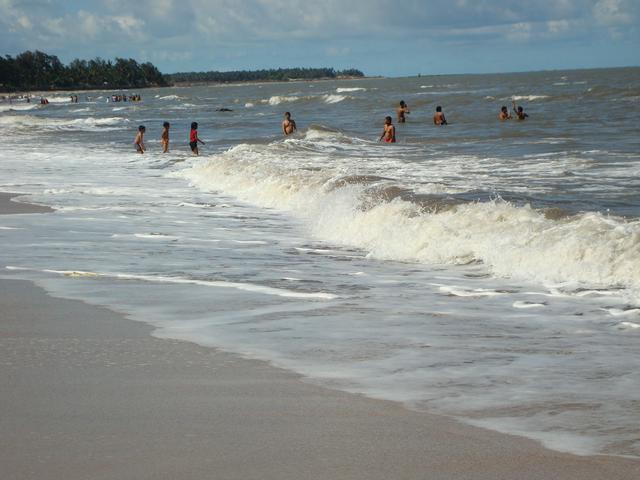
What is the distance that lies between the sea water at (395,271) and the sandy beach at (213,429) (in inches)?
10.2

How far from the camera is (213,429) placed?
415 cm

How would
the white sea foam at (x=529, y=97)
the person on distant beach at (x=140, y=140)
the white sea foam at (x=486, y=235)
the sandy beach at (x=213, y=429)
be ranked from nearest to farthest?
the sandy beach at (x=213, y=429), the white sea foam at (x=486, y=235), the person on distant beach at (x=140, y=140), the white sea foam at (x=529, y=97)

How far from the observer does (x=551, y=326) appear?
658 cm

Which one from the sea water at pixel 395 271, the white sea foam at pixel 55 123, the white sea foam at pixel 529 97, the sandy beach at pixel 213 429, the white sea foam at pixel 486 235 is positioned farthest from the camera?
the white sea foam at pixel 529 97

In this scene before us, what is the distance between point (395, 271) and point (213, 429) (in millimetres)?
5382

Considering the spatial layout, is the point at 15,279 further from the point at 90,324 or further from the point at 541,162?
the point at 541,162

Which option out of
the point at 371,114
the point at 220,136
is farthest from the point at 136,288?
the point at 371,114

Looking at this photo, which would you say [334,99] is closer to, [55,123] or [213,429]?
[55,123]

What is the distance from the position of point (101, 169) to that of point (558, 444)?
68.0ft

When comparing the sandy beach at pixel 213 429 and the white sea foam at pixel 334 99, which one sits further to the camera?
the white sea foam at pixel 334 99

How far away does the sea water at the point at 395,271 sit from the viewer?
509 centimetres

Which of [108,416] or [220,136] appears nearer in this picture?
[108,416]

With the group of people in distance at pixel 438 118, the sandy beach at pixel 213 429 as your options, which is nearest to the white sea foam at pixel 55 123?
the group of people in distance at pixel 438 118

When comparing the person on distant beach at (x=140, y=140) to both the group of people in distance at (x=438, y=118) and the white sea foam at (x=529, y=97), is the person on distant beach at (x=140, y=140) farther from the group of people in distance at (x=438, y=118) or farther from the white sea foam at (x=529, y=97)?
the white sea foam at (x=529, y=97)
